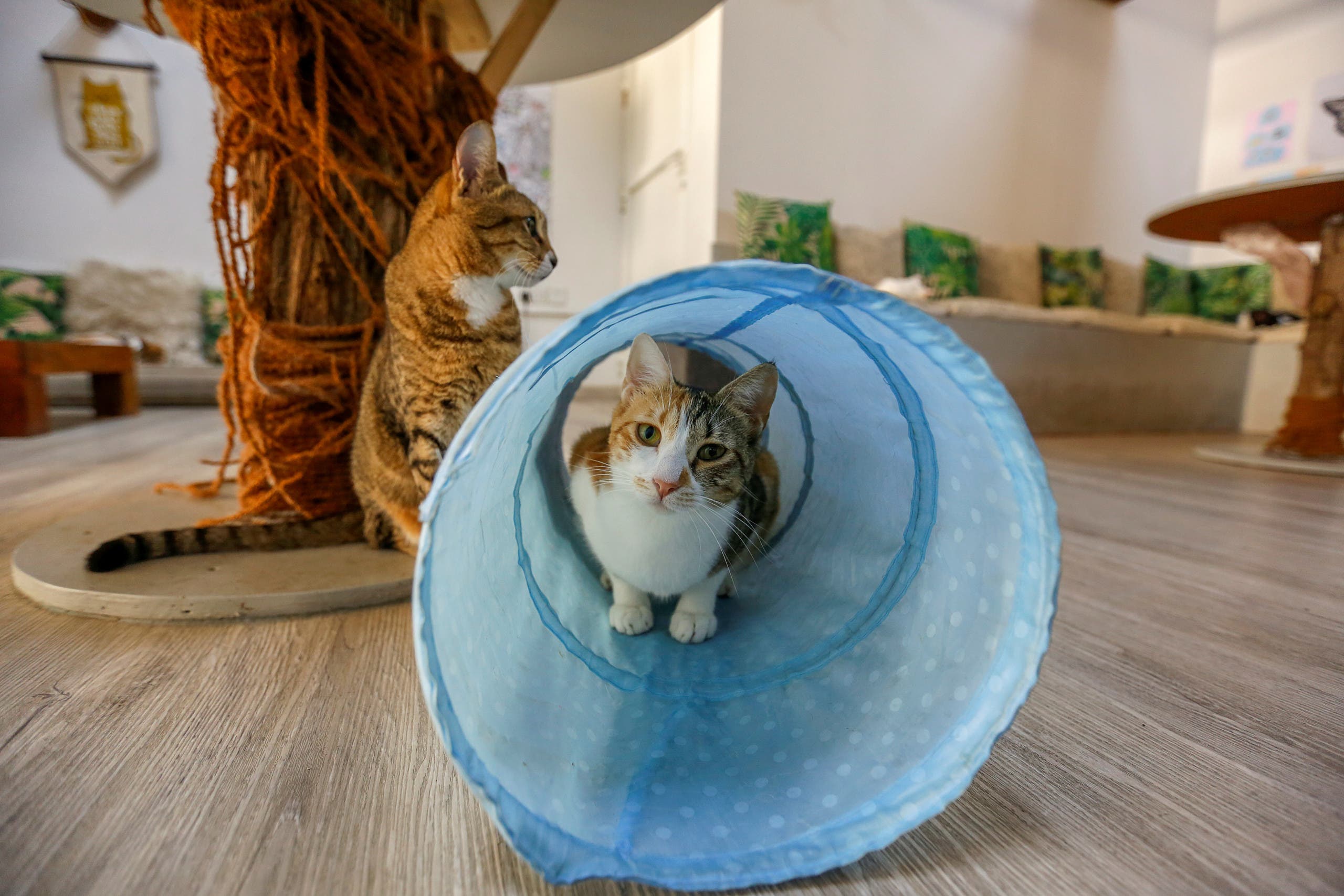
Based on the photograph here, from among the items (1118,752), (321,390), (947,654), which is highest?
(321,390)

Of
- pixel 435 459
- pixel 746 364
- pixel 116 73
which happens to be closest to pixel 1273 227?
pixel 746 364

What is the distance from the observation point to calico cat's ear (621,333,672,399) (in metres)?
0.73

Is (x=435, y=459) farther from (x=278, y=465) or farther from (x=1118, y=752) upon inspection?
(x=1118, y=752)

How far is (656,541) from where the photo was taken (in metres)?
0.80

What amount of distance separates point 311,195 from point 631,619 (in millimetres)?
945

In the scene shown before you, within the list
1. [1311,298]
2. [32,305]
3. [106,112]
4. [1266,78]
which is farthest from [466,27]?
[1266,78]

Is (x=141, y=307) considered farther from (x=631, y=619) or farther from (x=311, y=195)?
(x=631, y=619)

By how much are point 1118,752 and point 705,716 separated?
1.45 feet

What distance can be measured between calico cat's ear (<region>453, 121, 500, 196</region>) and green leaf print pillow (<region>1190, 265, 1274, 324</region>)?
5.67 m

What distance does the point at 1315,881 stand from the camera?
0.48 m

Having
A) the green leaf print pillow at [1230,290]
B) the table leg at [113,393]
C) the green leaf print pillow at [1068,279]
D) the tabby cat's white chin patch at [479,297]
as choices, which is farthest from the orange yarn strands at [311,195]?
the green leaf print pillow at [1230,290]

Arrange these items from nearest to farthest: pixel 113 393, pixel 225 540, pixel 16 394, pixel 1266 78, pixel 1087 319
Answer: pixel 225 540, pixel 16 394, pixel 113 393, pixel 1087 319, pixel 1266 78

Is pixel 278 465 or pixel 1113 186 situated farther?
pixel 1113 186

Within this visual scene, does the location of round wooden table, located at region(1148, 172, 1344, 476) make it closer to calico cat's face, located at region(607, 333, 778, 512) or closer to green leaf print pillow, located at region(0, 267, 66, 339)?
calico cat's face, located at region(607, 333, 778, 512)
